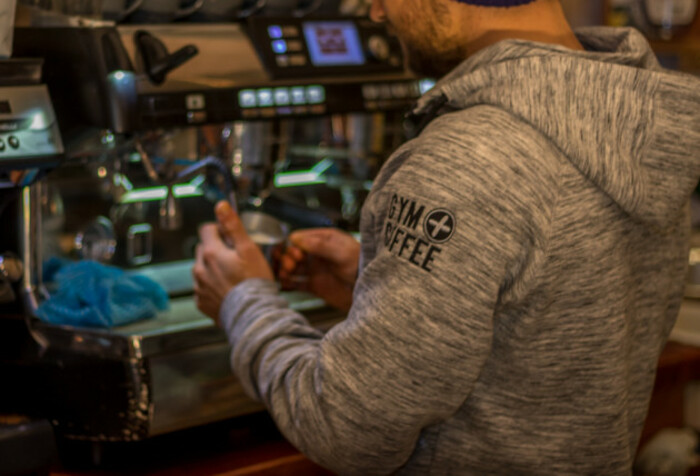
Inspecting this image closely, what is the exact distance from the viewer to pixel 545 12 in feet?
2.76

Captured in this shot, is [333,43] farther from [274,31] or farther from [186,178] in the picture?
[186,178]

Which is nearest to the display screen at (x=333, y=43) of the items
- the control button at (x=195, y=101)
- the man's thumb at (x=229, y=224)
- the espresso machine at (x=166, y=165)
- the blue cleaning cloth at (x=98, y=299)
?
the espresso machine at (x=166, y=165)

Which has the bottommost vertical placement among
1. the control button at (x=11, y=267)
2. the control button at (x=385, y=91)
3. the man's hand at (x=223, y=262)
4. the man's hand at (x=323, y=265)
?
the man's hand at (x=323, y=265)

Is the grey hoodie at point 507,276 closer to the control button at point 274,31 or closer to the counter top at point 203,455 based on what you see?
the counter top at point 203,455

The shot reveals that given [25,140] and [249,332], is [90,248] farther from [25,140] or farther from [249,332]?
[249,332]

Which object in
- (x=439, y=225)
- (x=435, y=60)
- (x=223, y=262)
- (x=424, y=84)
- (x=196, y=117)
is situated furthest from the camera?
(x=424, y=84)

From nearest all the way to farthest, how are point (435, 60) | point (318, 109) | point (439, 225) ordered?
point (439, 225), point (435, 60), point (318, 109)

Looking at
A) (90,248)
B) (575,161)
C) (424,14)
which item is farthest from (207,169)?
(575,161)

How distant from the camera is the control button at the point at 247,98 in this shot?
1185 millimetres

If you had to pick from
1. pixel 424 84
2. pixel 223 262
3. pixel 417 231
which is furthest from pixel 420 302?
pixel 424 84

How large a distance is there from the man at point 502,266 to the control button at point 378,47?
43cm

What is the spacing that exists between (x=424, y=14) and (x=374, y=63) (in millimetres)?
487

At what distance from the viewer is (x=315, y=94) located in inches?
49.0

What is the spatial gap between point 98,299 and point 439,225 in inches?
22.9
